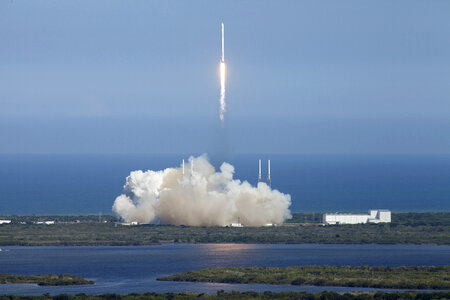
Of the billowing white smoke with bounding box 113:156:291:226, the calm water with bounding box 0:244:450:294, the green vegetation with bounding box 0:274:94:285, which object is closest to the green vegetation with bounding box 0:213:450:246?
the billowing white smoke with bounding box 113:156:291:226

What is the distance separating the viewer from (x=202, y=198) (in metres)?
117

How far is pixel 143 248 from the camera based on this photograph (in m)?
107

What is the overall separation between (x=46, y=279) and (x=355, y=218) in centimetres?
5279

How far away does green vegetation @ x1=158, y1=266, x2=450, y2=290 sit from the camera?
80500 mm

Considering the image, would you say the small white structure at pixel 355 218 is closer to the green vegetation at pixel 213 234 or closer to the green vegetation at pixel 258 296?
the green vegetation at pixel 213 234

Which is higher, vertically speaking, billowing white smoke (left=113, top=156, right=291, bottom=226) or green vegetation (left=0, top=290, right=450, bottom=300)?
billowing white smoke (left=113, top=156, right=291, bottom=226)

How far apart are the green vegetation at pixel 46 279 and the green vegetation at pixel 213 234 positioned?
81.6 feet

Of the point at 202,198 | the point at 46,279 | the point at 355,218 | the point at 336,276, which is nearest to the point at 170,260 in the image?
the point at 46,279

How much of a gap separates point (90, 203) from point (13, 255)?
7209 cm

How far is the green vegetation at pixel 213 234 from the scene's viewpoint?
11150 centimetres

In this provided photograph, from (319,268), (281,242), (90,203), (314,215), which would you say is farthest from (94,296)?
(90,203)

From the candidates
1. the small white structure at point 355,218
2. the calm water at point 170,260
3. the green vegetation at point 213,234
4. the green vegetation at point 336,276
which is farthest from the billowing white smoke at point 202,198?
the green vegetation at point 336,276

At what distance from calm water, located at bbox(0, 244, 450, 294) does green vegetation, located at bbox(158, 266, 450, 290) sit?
6.30ft

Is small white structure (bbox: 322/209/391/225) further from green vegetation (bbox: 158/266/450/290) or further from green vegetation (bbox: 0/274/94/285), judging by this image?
green vegetation (bbox: 0/274/94/285)
